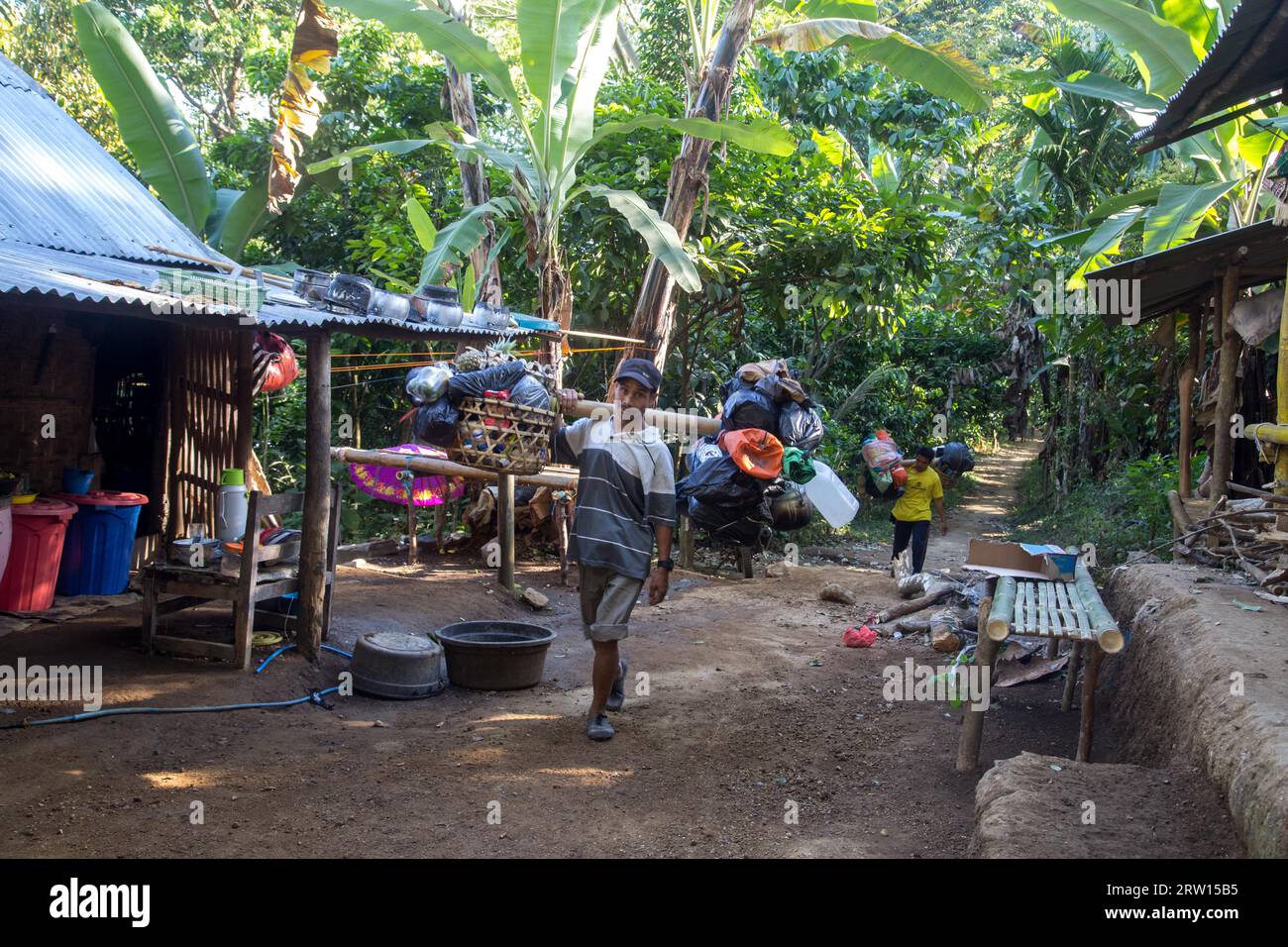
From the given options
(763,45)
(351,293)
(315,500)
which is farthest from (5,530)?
(763,45)

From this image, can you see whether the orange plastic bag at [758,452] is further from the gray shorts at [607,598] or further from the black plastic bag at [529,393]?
the gray shorts at [607,598]

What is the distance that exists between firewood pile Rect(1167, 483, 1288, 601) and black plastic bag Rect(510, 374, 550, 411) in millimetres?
4201

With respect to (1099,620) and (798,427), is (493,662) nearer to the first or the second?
(798,427)

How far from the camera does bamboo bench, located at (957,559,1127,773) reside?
4.62 meters

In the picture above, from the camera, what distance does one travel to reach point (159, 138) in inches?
390

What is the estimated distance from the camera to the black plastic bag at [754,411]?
7.52 meters

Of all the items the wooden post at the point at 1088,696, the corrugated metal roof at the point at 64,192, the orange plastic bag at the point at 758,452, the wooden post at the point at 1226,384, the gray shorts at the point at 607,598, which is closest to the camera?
the wooden post at the point at 1088,696

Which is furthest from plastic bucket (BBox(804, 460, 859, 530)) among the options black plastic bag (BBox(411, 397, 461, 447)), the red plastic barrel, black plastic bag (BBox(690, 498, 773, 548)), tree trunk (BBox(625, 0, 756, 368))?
the red plastic barrel

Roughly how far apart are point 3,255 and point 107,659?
2418 millimetres

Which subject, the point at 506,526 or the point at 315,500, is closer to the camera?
the point at 315,500

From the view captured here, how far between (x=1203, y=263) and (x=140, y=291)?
7.41 meters

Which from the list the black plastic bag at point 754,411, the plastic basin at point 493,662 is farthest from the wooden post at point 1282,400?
the plastic basin at point 493,662

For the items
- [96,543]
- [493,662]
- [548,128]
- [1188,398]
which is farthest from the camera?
[1188,398]

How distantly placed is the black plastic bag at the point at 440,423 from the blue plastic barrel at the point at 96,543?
2.85 metres
